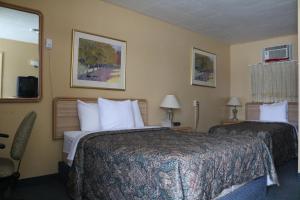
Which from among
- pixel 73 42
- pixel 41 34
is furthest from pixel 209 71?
pixel 41 34

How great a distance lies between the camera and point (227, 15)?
4023 mm

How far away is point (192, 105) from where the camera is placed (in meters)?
4.96

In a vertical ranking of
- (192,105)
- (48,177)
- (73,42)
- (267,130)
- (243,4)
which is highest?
(243,4)

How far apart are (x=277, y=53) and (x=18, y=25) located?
4964 mm

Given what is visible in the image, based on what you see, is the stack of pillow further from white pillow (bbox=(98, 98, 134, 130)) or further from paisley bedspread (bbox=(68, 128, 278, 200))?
paisley bedspread (bbox=(68, 128, 278, 200))

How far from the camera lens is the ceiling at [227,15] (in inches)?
140

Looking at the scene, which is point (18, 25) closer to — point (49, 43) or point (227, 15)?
point (49, 43)

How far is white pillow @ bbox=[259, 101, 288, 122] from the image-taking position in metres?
4.73

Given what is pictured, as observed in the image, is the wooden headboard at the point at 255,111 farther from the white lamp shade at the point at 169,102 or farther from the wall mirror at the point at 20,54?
the wall mirror at the point at 20,54

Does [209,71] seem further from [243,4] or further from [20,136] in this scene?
[20,136]

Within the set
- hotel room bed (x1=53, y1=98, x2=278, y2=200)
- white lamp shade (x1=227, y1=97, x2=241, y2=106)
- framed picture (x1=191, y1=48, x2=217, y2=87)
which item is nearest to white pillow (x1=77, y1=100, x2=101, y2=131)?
hotel room bed (x1=53, y1=98, x2=278, y2=200)

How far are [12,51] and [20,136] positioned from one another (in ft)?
3.81

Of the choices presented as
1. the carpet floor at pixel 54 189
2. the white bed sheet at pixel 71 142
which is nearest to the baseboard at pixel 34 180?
the carpet floor at pixel 54 189

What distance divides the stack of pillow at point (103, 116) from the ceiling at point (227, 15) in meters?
1.56
